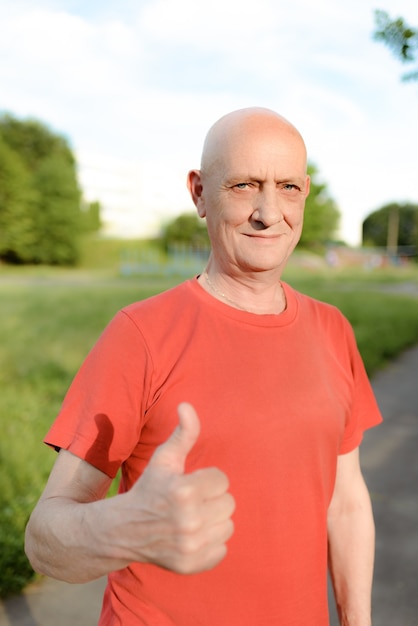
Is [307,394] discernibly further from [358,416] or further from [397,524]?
[397,524]

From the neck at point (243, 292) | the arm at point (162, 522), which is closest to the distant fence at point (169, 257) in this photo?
the neck at point (243, 292)

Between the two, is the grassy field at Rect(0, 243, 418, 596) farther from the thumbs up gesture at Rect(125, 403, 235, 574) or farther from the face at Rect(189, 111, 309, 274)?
the thumbs up gesture at Rect(125, 403, 235, 574)

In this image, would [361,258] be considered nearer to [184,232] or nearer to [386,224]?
[184,232]

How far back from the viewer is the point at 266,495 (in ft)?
4.30

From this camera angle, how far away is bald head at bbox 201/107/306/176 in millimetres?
1331

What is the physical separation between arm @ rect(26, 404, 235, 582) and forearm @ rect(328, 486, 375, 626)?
0.78m

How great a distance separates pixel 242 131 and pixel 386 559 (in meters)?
2.88

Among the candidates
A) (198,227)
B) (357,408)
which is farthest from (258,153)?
(198,227)

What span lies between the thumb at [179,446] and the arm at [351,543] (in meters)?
0.84

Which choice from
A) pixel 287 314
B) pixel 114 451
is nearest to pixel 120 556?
pixel 114 451

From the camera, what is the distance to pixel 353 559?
62.9 inches

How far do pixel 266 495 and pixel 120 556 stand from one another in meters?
0.44

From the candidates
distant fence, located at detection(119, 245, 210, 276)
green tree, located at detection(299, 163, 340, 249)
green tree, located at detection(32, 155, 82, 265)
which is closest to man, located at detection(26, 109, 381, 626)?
distant fence, located at detection(119, 245, 210, 276)

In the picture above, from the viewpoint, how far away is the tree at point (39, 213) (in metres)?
39.3
